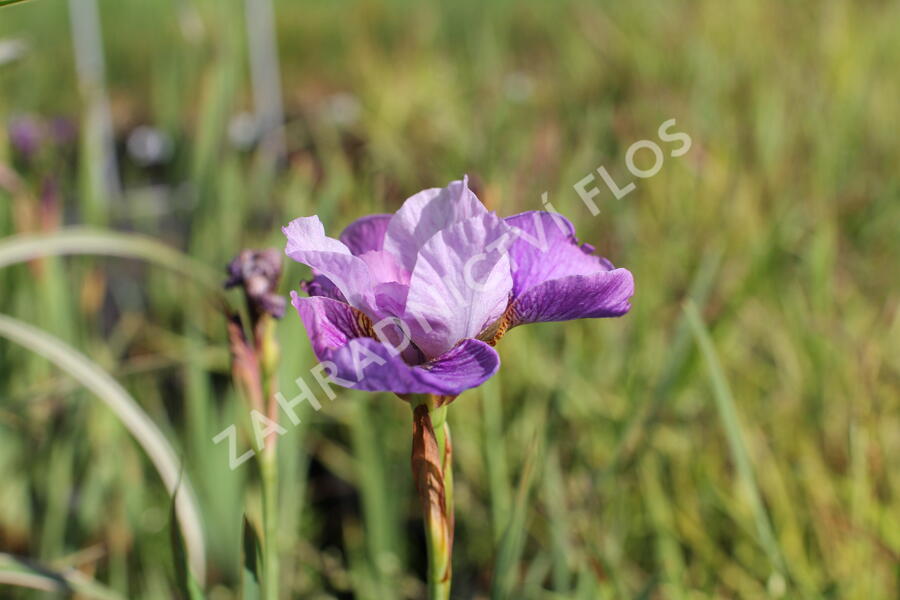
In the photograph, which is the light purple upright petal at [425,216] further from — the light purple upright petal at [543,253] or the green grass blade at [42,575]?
the green grass blade at [42,575]

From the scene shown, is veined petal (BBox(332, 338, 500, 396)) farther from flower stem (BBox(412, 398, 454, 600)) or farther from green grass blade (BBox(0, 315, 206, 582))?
green grass blade (BBox(0, 315, 206, 582))

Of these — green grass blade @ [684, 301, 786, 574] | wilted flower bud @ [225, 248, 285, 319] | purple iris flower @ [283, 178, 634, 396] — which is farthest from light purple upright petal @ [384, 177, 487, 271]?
green grass blade @ [684, 301, 786, 574]

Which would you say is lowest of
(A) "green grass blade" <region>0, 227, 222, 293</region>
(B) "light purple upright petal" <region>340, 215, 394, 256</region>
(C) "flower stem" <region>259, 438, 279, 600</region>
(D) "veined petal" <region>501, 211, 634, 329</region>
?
(C) "flower stem" <region>259, 438, 279, 600</region>

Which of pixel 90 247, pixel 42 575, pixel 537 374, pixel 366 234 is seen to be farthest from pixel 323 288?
pixel 537 374

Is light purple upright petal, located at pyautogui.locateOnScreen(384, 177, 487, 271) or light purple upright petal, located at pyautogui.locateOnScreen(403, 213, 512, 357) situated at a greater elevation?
light purple upright petal, located at pyautogui.locateOnScreen(384, 177, 487, 271)

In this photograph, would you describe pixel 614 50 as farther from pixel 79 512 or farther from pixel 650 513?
pixel 79 512

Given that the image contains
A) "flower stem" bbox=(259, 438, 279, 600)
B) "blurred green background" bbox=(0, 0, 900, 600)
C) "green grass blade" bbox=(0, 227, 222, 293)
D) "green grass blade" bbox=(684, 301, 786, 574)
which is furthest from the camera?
"blurred green background" bbox=(0, 0, 900, 600)

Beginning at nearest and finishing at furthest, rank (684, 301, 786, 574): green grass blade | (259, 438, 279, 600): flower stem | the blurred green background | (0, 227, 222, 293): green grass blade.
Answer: (259, 438, 279, 600): flower stem
(684, 301, 786, 574): green grass blade
(0, 227, 222, 293): green grass blade
the blurred green background
